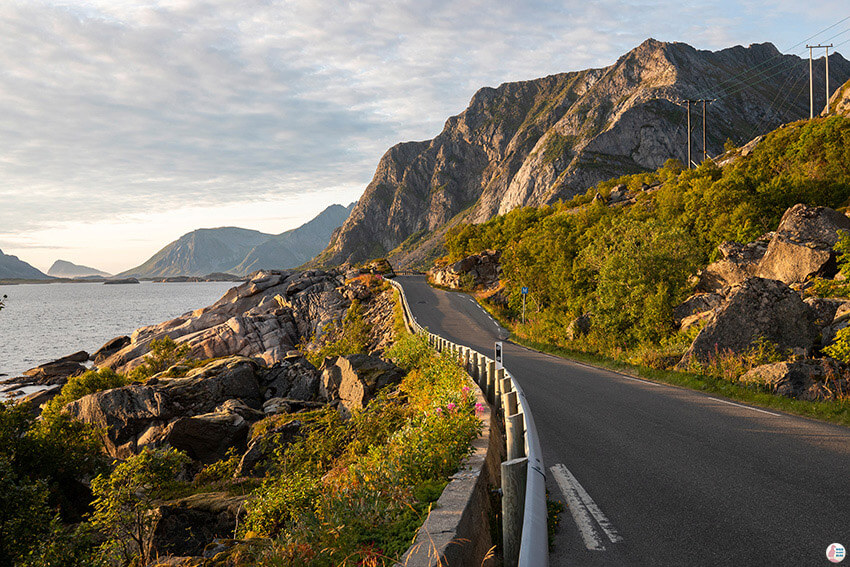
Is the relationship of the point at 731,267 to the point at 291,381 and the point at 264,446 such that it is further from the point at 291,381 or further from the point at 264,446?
the point at 264,446

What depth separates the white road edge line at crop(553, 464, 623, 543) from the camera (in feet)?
15.4

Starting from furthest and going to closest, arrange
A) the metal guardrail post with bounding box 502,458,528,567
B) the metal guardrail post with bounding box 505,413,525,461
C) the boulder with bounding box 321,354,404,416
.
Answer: the boulder with bounding box 321,354,404,416, the metal guardrail post with bounding box 505,413,525,461, the metal guardrail post with bounding box 502,458,528,567

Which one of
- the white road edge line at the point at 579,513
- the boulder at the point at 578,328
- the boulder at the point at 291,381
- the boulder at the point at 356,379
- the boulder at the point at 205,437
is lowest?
the boulder at the point at 205,437

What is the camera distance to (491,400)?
1011cm

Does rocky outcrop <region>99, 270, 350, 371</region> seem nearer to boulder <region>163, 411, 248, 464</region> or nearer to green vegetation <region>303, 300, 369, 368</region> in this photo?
green vegetation <region>303, 300, 369, 368</region>

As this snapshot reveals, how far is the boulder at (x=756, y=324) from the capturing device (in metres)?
14.2

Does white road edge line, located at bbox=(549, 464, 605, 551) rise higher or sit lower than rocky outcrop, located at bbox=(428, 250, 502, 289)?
lower

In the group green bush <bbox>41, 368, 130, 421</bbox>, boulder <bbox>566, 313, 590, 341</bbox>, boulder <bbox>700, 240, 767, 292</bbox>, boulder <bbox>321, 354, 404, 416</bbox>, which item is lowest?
green bush <bbox>41, 368, 130, 421</bbox>

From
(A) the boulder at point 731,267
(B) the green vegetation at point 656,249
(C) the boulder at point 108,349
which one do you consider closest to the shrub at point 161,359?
(C) the boulder at point 108,349

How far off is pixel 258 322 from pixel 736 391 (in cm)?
4269

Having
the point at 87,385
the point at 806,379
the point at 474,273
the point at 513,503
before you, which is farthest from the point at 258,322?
the point at 513,503

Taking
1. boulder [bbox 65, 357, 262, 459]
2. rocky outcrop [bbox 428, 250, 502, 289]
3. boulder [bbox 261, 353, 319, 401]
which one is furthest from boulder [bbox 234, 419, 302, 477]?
rocky outcrop [bbox 428, 250, 502, 289]

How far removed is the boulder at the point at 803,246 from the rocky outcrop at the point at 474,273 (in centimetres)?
3451

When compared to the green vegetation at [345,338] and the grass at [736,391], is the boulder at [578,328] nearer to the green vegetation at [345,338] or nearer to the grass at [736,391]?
the grass at [736,391]
